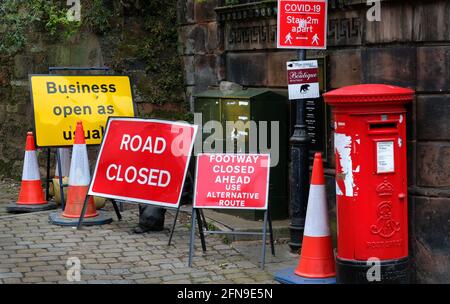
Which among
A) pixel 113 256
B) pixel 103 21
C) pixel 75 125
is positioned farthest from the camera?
pixel 103 21

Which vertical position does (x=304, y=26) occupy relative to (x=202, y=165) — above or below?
above

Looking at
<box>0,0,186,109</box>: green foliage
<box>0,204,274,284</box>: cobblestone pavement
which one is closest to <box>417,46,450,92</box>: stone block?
<box>0,204,274,284</box>: cobblestone pavement

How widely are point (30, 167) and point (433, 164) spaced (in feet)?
A: 17.5

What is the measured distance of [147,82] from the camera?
11508 mm

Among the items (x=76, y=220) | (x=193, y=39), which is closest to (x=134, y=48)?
(x=193, y=39)

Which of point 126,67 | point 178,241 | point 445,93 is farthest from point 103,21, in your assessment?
point 445,93

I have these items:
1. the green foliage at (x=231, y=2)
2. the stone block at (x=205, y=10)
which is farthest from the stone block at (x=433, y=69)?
the stone block at (x=205, y=10)

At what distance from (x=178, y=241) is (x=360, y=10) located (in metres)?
3.00

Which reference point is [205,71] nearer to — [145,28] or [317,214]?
[145,28]

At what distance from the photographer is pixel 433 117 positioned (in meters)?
6.61

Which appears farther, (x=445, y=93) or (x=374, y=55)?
(x=374, y=55)

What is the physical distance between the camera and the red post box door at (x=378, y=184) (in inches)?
243

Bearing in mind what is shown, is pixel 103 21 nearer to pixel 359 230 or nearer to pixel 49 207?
pixel 49 207

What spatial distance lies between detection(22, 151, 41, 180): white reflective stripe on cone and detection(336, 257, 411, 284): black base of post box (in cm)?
492
